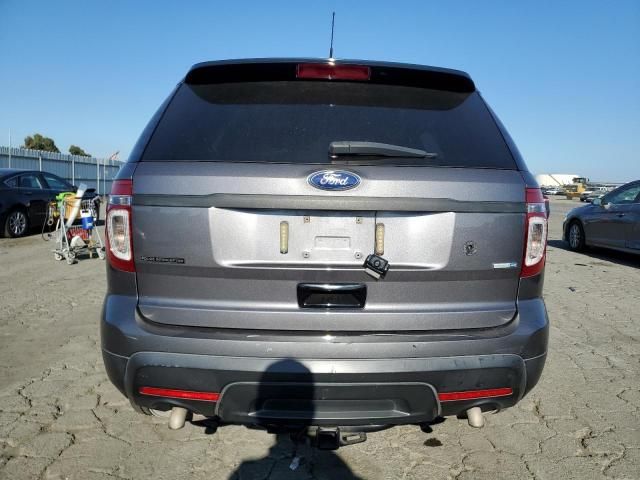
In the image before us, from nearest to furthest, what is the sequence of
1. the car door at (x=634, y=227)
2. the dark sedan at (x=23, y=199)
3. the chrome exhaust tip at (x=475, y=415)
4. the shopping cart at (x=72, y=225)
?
1. the chrome exhaust tip at (x=475, y=415)
2. the shopping cart at (x=72, y=225)
3. the car door at (x=634, y=227)
4. the dark sedan at (x=23, y=199)

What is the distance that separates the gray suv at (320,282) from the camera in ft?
6.45

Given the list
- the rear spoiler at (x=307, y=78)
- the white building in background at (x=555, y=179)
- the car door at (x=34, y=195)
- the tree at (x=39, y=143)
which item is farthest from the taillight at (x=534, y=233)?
the white building in background at (x=555, y=179)

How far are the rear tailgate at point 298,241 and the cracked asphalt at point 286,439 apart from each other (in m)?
0.93

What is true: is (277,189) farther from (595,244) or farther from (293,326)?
(595,244)

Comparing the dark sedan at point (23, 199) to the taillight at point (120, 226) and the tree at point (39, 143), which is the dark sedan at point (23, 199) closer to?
the taillight at point (120, 226)

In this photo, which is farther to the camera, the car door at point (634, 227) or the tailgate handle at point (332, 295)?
the car door at point (634, 227)

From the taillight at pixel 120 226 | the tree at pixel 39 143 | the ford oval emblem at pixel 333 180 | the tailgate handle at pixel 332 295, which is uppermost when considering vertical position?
the ford oval emblem at pixel 333 180

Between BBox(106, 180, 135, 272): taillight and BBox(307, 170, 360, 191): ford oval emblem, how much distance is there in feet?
2.52

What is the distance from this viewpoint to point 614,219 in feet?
30.3

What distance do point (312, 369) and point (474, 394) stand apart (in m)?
0.70

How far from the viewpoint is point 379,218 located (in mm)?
2020

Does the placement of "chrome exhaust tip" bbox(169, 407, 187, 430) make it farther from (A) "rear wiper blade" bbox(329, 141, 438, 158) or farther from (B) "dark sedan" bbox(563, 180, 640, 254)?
(B) "dark sedan" bbox(563, 180, 640, 254)

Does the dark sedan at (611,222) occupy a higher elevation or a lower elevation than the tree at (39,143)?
higher

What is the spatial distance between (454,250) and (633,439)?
70.7 inches
